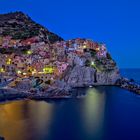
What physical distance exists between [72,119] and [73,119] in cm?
12

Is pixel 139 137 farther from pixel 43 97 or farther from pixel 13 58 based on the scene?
pixel 13 58

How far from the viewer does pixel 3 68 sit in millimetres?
74250

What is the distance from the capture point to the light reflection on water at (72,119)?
36.2 m

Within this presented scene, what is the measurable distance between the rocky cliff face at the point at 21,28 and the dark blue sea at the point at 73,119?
141ft

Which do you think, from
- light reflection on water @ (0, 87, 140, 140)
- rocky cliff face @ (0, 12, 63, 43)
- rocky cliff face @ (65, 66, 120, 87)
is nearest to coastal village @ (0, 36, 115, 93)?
rocky cliff face @ (65, 66, 120, 87)

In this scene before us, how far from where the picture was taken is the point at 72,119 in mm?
43219

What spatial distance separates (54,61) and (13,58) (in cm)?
856

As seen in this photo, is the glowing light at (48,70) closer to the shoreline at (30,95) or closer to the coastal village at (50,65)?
the coastal village at (50,65)

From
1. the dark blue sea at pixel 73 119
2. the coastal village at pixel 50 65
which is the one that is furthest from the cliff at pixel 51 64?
the dark blue sea at pixel 73 119

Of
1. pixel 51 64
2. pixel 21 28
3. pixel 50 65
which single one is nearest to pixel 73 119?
pixel 50 65

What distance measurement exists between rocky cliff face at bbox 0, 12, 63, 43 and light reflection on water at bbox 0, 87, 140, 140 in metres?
43.7

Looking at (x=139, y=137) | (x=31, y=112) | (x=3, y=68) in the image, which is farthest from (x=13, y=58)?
(x=139, y=137)

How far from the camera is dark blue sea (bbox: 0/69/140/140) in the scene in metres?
36.1

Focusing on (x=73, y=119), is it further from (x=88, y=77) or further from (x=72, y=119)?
(x=88, y=77)
